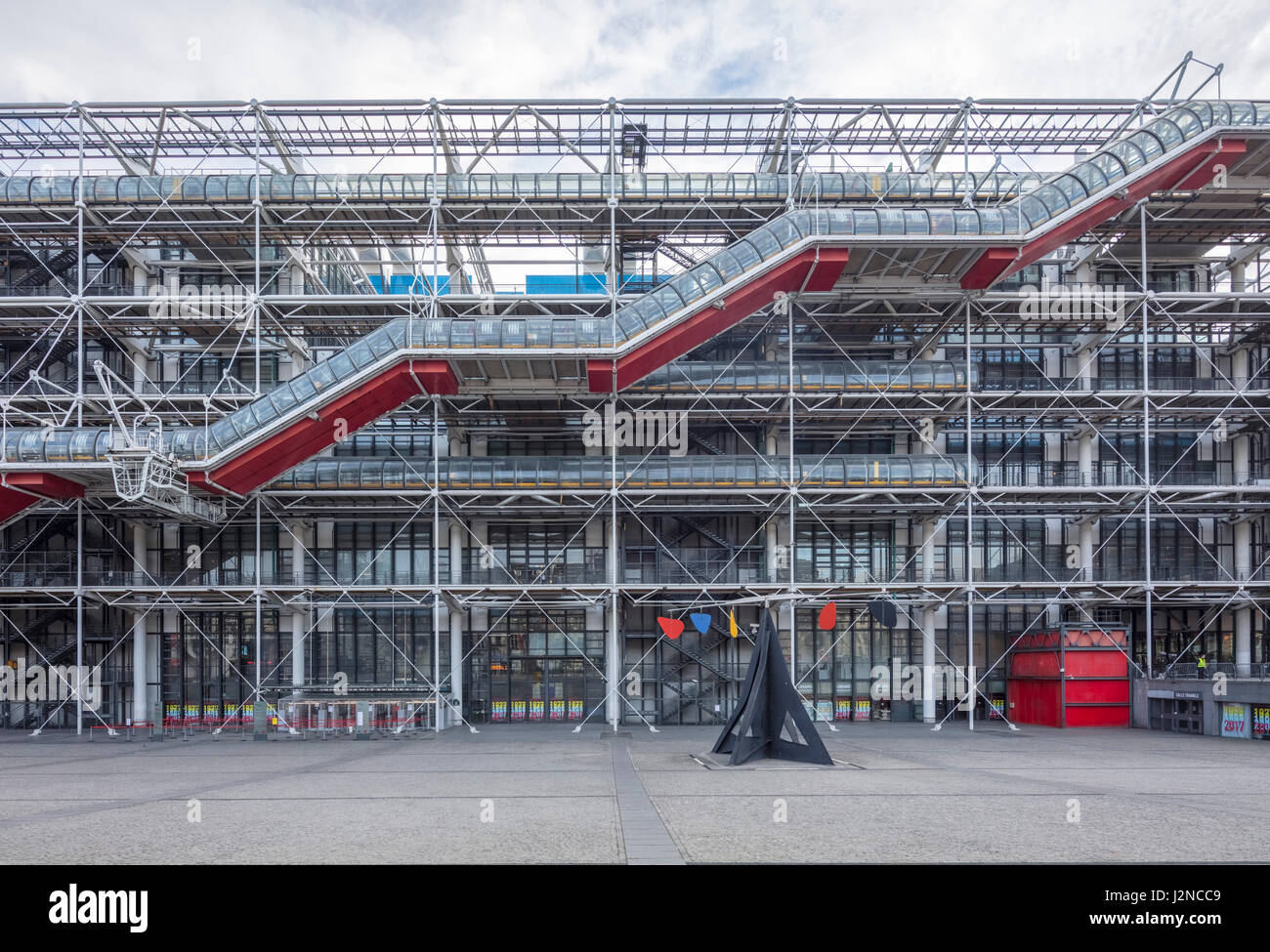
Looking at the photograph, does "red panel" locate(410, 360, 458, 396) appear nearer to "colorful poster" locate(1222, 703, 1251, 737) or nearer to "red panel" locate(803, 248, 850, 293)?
"red panel" locate(803, 248, 850, 293)

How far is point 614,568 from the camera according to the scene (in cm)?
2525

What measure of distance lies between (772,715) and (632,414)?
34.8ft

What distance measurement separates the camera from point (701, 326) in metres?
24.3

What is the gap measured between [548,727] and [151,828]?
15.5m

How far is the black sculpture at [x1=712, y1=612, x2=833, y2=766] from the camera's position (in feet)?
57.9

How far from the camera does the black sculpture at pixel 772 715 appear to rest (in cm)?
1764

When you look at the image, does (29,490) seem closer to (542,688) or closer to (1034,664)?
(542,688)

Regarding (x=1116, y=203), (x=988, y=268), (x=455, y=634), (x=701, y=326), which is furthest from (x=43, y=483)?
(x=1116, y=203)

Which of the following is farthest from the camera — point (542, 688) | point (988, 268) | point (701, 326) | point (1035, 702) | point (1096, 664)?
point (542, 688)

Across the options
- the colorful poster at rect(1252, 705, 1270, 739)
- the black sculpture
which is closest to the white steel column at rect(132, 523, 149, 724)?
the black sculpture

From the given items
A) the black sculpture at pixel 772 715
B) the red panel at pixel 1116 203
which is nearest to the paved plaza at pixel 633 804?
the black sculpture at pixel 772 715

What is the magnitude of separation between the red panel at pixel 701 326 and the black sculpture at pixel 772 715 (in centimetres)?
827

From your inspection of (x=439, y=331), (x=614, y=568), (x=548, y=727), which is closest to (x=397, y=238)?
(x=439, y=331)

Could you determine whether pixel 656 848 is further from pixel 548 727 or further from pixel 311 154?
pixel 311 154
